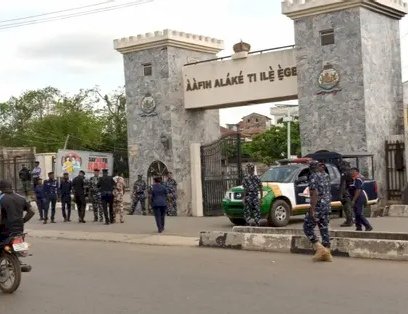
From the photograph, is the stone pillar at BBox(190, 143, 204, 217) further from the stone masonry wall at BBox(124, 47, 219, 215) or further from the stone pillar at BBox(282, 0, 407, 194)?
the stone pillar at BBox(282, 0, 407, 194)

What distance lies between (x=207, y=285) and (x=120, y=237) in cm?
737

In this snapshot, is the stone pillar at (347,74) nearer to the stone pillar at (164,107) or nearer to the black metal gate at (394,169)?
the black metal gate at (394,169)

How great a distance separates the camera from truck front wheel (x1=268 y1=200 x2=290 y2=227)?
16.4 m

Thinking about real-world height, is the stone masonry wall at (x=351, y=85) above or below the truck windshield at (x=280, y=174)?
above

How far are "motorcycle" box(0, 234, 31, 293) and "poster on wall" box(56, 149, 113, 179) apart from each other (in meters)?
22.0

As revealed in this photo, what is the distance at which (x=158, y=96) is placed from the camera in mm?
24547

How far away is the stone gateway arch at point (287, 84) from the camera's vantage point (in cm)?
1967

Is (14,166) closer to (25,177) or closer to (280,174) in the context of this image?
(25,177)

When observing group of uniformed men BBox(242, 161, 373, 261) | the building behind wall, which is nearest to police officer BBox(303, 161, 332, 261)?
group of uniformed men BBox(242, 161, 373, 261)

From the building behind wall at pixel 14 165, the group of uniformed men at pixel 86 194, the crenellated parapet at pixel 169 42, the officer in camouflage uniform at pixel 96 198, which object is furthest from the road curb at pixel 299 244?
the building behind wall at pixel 14 165

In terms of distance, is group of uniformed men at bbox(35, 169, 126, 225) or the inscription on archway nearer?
group of uniformed men at bbox(35, 169, 126, 225)

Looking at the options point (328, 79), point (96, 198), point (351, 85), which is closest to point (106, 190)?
point (96, 198)

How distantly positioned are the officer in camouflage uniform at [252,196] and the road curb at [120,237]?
1.70m

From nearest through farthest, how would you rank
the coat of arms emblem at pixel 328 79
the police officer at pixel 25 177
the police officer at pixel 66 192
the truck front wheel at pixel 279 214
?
the truck front wheel at pixel 279 214 < the coat of arms emblem at pixel 328 79 < the police officer at pixel 66 192 < the police officer at pixel 25 177
